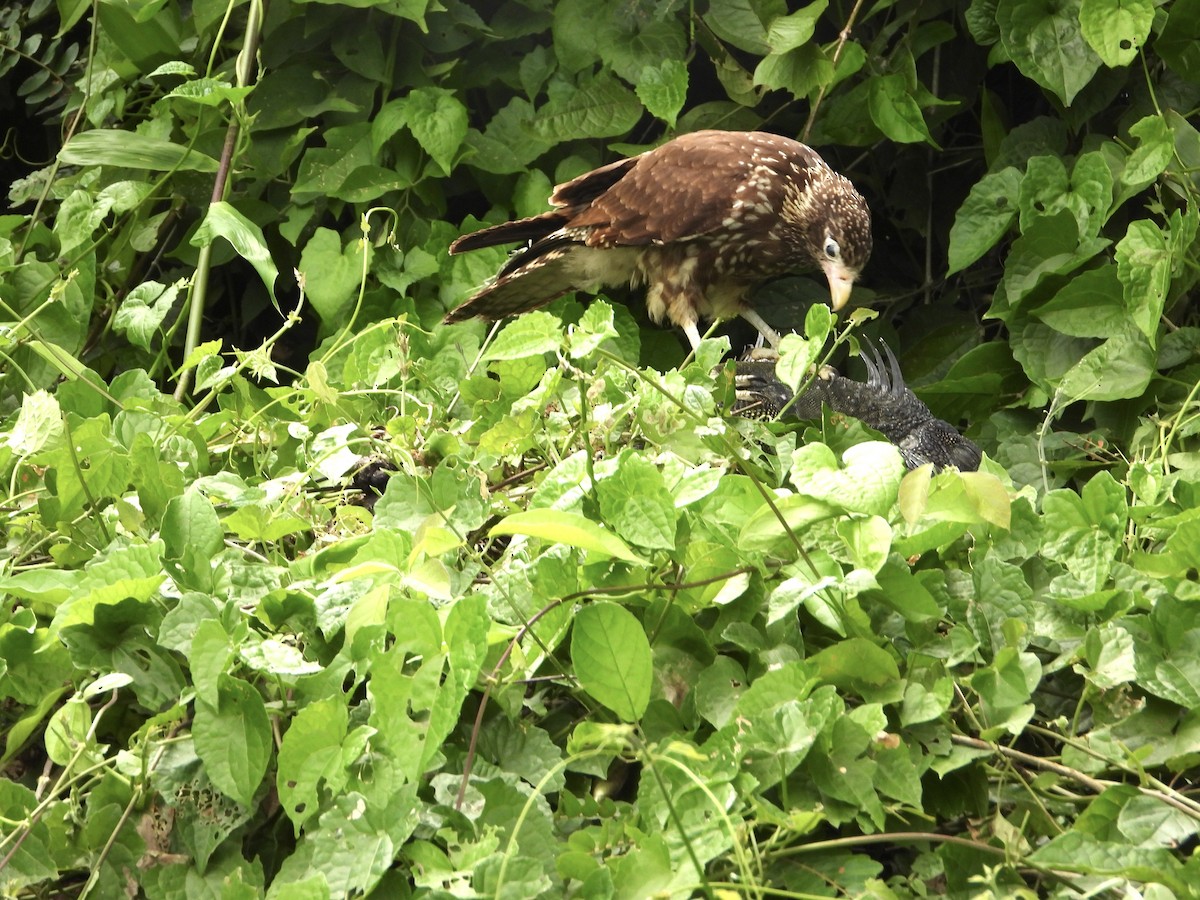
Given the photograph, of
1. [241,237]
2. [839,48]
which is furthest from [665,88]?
[241,237]

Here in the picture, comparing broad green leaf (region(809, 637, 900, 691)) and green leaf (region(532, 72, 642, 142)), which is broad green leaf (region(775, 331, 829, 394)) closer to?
broad green leaf (region(809, 637, 900, 691))

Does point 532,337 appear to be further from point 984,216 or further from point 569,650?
point 984,216

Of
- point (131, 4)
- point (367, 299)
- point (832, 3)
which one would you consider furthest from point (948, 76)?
point (131, 4)

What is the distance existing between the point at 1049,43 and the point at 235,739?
1.80 m

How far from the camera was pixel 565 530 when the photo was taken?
0.71 meters

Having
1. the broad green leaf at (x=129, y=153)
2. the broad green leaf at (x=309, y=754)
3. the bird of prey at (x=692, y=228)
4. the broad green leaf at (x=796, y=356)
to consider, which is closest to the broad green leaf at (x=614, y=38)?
the bird of prey at (x=692, y=228)

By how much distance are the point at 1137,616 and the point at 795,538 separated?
206 millimetres

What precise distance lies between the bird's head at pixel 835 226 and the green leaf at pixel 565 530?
153 cm

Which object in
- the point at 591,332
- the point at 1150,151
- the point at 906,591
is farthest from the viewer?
the point at 1150,151

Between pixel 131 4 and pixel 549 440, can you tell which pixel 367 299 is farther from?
pixel 549 440

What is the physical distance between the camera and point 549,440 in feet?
3.61

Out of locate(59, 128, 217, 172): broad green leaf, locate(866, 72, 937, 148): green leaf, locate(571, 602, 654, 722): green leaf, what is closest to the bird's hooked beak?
locate(866, 72, 937, 148): green leaf

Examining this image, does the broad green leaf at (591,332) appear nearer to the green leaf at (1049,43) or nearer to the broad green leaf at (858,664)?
the broad green leaf at (858,664)

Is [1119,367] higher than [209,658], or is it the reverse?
[209,658]
